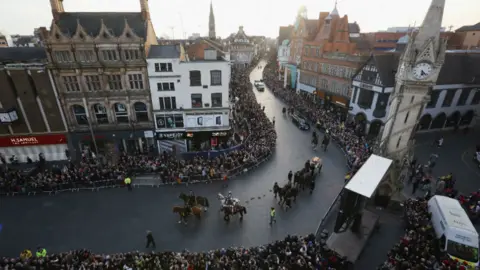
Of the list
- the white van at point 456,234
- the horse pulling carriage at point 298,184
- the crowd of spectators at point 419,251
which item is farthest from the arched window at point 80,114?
the white van at point 456,234

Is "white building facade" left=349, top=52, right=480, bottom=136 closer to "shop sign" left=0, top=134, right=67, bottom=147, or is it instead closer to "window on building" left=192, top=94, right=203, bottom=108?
"window on building" left=192, top=94, right=203, bottom=108

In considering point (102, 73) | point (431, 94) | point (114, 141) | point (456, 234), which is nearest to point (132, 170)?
point (114, 141)

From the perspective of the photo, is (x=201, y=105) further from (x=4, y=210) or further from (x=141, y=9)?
(x=4, y=210)

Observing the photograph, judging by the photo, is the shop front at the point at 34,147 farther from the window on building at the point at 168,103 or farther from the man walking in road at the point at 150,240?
the man walking in road at the point at 150,240

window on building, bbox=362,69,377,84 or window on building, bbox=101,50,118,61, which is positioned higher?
window on building, bbox=101,50,118,61

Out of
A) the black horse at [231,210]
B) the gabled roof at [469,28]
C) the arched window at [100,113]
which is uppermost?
the gabled roof at [469,28]

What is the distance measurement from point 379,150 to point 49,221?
2746 cm

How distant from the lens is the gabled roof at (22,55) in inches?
978

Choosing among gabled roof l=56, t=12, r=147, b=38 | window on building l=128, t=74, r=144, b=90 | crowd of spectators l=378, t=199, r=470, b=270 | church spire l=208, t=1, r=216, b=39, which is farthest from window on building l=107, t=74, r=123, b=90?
church spire l=208, t=1, r=216, b=39

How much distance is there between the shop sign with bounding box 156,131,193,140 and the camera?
96.0 feet

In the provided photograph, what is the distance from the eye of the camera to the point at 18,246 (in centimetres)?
1648

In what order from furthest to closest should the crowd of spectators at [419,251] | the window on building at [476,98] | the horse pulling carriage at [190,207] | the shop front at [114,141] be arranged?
the window on building at [476,98]
the shop front at [114,141]
the horse pulling carriage at [190,207]
the crowd of spectators at [419,251]

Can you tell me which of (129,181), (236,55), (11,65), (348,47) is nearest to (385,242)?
(129,181)

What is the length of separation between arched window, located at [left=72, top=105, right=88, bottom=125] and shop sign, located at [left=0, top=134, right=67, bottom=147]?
2480 millimetres
